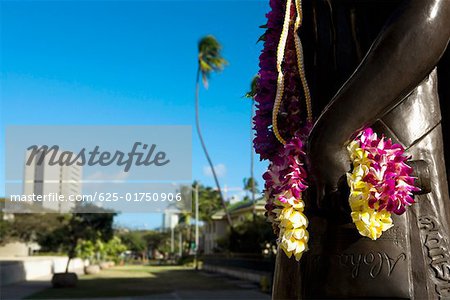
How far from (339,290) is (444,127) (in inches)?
20.9

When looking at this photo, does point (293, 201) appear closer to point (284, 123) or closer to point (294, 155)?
point (294, 155)

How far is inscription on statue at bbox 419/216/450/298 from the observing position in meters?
1.33

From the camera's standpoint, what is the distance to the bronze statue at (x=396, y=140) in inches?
51.2

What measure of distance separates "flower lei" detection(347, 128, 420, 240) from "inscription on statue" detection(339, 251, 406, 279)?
0.18ft

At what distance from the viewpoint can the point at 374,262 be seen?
4.31ft

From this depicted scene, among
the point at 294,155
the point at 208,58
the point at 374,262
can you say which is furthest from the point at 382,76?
the point at 208,58

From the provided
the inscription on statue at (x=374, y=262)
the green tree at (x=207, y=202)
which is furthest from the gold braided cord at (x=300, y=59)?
the green tree at (x=207, y=202)

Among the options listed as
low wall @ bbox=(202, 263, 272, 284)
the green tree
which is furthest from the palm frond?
the green tree

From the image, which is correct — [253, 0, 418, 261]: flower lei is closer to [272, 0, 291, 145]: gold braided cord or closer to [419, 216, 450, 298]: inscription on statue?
[272, 0, 291, 145]: gold braided cord

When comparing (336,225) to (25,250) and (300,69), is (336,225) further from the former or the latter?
(25,250)

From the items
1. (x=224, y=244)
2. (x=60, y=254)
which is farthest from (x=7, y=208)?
(x=224, y=244)

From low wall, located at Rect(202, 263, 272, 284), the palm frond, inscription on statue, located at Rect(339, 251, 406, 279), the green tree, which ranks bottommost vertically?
low wall, located at Rect(202, 263, 272, 284)

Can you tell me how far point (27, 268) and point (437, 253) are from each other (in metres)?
31.0

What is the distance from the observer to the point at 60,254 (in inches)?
1831
